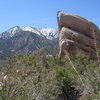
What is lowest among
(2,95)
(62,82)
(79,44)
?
(2,95)

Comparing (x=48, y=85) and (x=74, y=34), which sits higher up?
(x=74, y=34)

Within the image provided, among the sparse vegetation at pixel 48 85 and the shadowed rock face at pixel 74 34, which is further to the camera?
the shadowed rock face at pixel 74 34

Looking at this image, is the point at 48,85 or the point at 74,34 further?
the point at 74,34

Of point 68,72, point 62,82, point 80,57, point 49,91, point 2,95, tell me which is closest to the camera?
point 2,95

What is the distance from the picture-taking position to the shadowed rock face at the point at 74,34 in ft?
163

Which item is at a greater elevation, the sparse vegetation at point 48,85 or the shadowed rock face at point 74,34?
the shadowed rock face at point 74,34

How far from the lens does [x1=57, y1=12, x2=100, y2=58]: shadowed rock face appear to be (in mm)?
49750

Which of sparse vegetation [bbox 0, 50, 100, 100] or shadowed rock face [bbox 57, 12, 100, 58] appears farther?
shadowed rock face [bbox 57, 12, 100, 58]

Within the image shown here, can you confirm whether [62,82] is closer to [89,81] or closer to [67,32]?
[89,81]

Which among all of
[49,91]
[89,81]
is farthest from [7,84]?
[49,91]

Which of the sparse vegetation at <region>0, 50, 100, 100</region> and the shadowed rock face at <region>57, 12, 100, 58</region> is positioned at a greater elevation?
the shadowed rock face at <region>57, 12, 100, 58</region>

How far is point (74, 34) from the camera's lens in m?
51.0

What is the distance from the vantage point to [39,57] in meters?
45.7

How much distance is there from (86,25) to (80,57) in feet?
47.5
